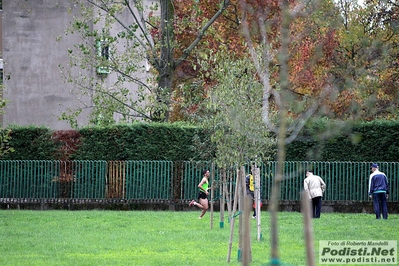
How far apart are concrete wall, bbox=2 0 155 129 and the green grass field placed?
11717 millimetres

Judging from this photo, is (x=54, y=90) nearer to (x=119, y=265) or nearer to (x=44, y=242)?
(x=44, y=242)

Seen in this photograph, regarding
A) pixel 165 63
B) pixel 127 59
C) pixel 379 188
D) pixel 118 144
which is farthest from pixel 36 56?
pixel 379 188

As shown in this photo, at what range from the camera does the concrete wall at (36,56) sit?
131 ft

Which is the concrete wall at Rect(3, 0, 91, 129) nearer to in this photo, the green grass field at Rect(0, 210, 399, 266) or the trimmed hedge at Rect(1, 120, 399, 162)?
the trimmed hedge at Rect(1, 120, 399, 162)

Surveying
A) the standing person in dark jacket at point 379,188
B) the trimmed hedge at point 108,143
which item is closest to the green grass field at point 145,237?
the standing person in dark jacket at point 379,188

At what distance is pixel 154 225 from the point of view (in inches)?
976

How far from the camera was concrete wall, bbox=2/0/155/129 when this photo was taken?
4000cm

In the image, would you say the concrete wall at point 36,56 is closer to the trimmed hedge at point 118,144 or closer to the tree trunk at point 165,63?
the trimmed hedge at point 118,144

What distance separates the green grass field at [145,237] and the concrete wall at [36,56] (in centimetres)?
1172

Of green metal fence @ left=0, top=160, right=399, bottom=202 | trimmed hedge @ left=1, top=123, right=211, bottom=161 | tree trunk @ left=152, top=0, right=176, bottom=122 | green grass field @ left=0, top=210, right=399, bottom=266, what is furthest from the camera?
tree trunk @ left=152, top=0, right=176, bottom=122

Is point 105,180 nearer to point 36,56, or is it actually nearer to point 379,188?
point 36,56

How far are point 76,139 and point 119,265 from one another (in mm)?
21000

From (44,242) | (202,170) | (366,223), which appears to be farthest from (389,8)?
(44,242)

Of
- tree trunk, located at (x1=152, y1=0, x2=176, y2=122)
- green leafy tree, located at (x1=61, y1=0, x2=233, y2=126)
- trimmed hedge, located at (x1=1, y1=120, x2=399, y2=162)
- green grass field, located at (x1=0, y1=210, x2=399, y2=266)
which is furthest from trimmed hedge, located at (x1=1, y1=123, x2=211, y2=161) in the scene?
green grass field, located at (x1=0, y1=210, x2=399, y2=266)
